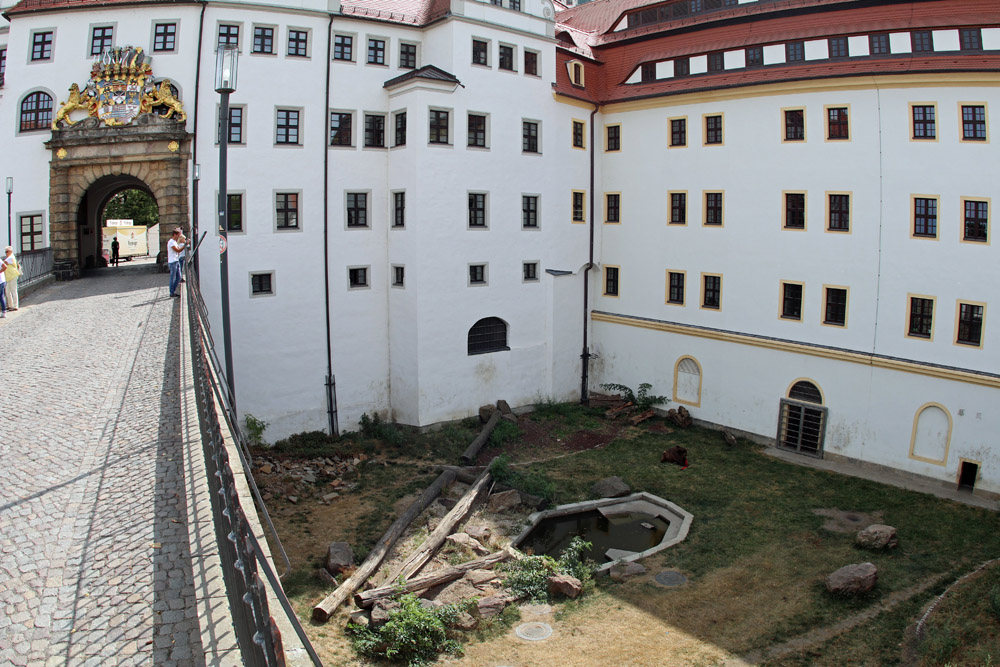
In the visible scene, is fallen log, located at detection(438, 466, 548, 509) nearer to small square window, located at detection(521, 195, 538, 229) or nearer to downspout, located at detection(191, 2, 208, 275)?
small square window, located at detection(521, 195, 538, 229)

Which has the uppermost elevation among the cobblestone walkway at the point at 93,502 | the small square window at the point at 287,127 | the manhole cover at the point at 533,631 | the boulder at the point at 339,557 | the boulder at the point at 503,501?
the small square window at the point at 287,127

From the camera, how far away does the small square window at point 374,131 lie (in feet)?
91.0

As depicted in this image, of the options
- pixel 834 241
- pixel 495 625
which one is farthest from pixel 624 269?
pixel 495 625

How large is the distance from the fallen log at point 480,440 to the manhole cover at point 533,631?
10021mm

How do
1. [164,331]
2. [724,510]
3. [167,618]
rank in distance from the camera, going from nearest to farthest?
[167,618] < [164,331] < [724,510]

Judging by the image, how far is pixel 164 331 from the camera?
17.6 meters

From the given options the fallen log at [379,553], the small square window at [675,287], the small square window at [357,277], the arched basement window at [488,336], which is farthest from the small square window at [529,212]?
the fallen log at [379,553]

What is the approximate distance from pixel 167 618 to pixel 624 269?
25.8m

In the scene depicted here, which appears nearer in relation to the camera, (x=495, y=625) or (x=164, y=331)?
(x=495, y=625)

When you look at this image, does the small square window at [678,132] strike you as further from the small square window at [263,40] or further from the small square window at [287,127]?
the small square window at [263,40]

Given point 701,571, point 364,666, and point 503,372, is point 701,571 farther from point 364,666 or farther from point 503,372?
point 503,372

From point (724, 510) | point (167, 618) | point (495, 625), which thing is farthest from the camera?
point (724, 510)

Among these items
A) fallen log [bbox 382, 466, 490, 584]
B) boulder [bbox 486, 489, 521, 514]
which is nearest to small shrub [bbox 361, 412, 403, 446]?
fallen log [bbox 382, 466, 490, 584]

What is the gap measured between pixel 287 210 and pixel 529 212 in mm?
8854
